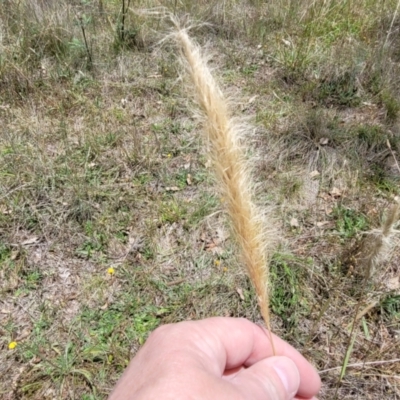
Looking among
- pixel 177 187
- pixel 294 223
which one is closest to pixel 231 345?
pixel 294 223

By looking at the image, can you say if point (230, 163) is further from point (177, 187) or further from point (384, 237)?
point (177, 187)

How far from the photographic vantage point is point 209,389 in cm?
102

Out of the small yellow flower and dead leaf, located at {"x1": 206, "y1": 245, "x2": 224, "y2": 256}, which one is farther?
dead leaf, located at {"x1": 206, "y1": 245, "x2": 224, "y2": 256}

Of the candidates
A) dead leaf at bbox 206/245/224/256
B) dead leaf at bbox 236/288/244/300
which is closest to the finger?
dead leaf at bbox 236/288/244/300

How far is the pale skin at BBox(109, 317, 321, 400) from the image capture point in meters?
1.02

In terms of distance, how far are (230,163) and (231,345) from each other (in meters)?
0.66

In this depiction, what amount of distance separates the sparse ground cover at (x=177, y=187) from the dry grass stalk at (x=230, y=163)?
0.47ft

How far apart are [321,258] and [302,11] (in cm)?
314

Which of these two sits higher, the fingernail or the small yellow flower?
the fingernail

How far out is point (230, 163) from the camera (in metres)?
1.09

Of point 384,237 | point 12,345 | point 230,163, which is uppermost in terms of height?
point 230,163

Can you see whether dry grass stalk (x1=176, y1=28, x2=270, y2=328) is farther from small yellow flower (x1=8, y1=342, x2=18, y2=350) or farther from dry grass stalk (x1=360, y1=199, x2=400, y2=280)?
small yellow flower (x1=8, y1=342, x2=18, y2=350)

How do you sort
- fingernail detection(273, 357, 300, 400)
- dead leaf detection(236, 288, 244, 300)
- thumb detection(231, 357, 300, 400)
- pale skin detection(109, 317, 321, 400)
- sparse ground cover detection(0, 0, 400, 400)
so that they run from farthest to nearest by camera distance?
dead leaf detection(236, 288, 244, 300), sparse ground cover detection(0, 0, 400, 400), fingernail detection(273, 357, 300, 400), thumb detection(231, 357, 300, 400), pale skin detection(109, 317, 321, 400)

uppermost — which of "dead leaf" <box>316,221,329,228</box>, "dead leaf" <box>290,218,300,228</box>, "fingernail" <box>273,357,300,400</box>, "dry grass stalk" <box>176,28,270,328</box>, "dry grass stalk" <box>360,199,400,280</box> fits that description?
"dry grass stalk" <box>176,28,270,328</box>
